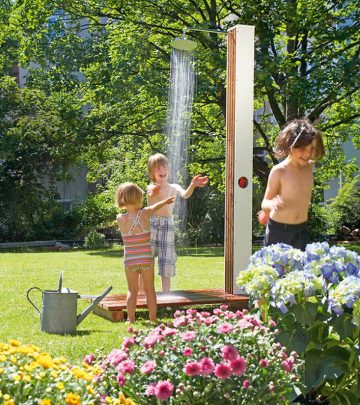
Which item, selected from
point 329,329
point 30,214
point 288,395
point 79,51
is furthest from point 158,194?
point 30,214

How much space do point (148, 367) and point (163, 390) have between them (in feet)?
0.45

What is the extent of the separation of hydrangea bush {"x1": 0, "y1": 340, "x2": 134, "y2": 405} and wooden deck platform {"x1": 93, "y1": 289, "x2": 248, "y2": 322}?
3957mm

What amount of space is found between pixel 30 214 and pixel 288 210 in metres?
16.3

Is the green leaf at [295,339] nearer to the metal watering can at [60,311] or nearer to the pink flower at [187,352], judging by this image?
the pink flower at [187,352]

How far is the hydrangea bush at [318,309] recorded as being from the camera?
322cm

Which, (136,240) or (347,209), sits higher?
(136,240)

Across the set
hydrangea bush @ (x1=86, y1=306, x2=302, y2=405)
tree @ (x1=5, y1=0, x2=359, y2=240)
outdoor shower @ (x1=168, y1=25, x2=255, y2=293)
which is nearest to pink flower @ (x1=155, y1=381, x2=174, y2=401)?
hydrangea bush @ (x1=86, y1=306, x2=302, y2=405)

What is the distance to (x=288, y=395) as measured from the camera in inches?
124

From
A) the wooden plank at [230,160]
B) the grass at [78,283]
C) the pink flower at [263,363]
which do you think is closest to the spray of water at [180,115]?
the wooden plank at [230,160]

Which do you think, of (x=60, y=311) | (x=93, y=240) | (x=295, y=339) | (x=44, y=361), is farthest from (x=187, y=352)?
(x=93, y=240)

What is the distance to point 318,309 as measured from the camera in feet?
10.9

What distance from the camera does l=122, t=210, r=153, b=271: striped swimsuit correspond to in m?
6.11

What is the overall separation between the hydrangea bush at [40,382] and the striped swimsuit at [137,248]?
3.56 metres

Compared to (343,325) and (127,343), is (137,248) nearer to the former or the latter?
(343,325)
